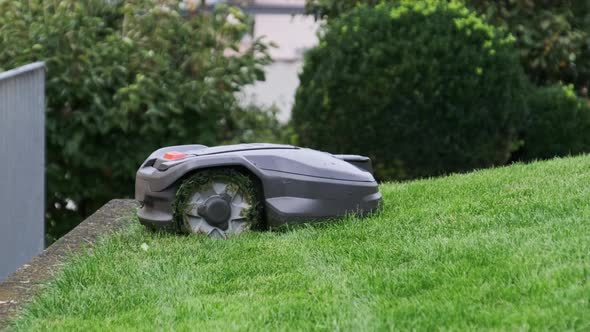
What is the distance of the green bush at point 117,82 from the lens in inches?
384

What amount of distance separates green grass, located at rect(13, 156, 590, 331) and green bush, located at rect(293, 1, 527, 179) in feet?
11.2

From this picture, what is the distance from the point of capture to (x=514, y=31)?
39.4ft

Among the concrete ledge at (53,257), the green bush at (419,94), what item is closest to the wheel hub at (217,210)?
the concrete ledge at (53,257)

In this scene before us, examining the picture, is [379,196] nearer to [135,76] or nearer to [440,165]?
[440,165]

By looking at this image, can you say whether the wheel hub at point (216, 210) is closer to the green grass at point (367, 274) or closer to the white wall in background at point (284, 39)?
the green grass at point (367, 274)

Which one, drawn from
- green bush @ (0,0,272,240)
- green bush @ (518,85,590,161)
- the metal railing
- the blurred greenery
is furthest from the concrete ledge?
the blurred greenery

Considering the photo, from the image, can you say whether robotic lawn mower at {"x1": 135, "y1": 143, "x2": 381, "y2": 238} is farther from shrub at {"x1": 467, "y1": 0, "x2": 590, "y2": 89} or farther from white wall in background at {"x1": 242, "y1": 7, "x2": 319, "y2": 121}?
white wall in background at {"x1": 242, "y1": 7, "x2": 319, "y2": 121}

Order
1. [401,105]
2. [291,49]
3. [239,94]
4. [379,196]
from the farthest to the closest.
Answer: [291,49] < [239,94] < [401,105] < [379,196]

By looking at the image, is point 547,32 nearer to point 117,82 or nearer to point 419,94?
point 419,94

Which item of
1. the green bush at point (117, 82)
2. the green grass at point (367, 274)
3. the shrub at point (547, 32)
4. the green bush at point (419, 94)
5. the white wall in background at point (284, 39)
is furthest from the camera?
the white wall in background at point (284, 39)

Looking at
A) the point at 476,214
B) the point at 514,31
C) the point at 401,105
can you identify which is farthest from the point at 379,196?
the point at 514,31

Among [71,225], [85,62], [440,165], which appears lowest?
[71,225]

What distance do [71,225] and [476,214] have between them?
225 inches

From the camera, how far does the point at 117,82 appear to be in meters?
9.93
